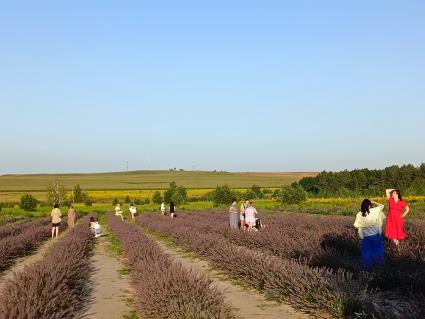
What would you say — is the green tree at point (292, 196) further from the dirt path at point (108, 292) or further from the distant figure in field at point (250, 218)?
the dirt path at point (108, 292)

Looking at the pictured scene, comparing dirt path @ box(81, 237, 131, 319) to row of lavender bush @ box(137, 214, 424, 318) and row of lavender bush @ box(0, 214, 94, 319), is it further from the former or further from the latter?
row of lavender bush @ box(137, 214, 424, 318)

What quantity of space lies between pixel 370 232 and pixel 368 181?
66544 millimetres

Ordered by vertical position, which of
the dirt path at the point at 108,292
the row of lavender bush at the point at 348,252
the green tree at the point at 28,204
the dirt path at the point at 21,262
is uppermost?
the row of lavender bush at the point at 348,252

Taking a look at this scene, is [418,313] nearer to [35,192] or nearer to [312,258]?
[312,258]

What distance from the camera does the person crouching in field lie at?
8562 mm

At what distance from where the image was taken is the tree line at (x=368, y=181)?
218 feet

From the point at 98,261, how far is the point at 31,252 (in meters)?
3.83

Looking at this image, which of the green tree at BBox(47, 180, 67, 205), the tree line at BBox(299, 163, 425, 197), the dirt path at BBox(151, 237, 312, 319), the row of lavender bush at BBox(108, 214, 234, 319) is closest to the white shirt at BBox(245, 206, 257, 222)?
the dirt path at BBox(151, 237, 312, 319)

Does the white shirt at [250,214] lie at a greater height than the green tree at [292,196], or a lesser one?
greater

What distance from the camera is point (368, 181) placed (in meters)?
71.9

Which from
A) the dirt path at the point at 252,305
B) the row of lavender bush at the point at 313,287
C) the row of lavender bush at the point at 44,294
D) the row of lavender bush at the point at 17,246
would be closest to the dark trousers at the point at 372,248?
the row of lavender bush at the point at 313,287

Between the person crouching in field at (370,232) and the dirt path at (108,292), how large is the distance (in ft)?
13.8

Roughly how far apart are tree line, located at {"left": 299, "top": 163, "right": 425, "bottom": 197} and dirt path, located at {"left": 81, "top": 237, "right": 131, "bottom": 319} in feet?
186

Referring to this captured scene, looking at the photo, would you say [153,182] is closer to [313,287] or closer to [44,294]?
[44,294]
